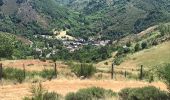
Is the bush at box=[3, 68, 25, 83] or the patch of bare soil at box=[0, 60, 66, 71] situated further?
the patch of bare soil at box=[0, 60, 66, 71]

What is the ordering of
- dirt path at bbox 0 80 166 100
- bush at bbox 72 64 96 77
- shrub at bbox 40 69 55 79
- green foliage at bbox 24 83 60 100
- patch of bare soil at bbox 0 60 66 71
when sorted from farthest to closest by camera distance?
patch of bare soil at bbox 0 60 66 71 → bush at bbox 72 64 96 77 → shrub at bbox 40 69 55 79 → dirt path at bbox 0 80 166 100 → green foliage at bbox 24 83 60 100

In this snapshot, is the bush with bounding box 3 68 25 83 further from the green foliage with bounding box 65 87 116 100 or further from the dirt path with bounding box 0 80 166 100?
the green foliage with bounding box 65 87 116 100

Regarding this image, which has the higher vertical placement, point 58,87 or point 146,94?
point 58,87

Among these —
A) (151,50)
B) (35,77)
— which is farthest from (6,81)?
(151,50)

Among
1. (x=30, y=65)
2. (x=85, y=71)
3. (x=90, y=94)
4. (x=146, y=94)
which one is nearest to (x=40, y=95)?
(x=90, y=94)

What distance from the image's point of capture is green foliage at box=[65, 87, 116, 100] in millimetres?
24750

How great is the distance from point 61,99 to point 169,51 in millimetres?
98049

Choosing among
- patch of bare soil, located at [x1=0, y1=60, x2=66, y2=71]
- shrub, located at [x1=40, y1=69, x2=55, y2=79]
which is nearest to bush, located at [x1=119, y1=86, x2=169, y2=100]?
shrub, located at [x1=40, y1=69, x2=55, y2=79]

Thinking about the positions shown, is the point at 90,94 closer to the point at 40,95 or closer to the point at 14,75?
the point at 40,95

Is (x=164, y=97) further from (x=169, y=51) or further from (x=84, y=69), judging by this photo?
(x=169, y=51)

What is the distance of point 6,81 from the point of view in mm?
37656

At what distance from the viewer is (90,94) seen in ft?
84.9

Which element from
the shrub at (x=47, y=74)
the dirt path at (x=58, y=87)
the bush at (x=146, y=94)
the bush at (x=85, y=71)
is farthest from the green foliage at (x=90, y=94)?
the bush at (x=85, y=71)

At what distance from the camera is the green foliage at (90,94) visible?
2475 cm
